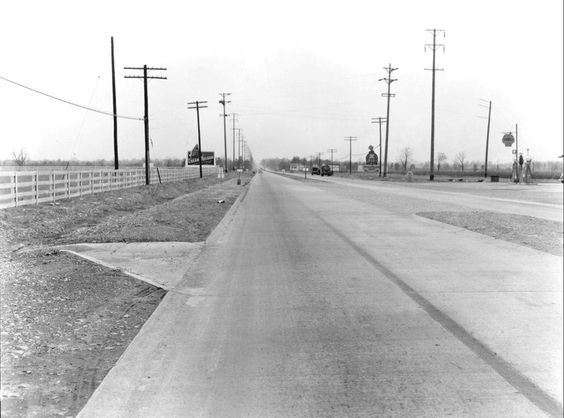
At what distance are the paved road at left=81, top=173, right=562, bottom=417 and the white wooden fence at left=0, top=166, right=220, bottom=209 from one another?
10196 millimetres

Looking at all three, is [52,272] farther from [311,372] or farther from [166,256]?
[311,372]

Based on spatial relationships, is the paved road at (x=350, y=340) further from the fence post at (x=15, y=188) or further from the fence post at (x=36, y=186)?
the fence post at (x=36, y=186)

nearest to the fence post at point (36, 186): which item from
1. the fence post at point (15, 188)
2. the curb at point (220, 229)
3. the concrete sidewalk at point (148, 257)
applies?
the fence post at point (15, 188)

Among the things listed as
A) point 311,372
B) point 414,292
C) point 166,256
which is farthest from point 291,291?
point 166,256

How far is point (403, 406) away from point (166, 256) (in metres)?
6.86

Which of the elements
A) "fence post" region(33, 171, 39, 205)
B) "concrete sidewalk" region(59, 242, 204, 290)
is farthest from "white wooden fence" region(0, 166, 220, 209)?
"concrete sidewalk" region(59, 242, 204, 290)

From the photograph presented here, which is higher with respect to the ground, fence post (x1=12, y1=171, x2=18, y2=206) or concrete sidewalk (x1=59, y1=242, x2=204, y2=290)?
fence post (x1=12, y1=171, x2=18, y2=206)

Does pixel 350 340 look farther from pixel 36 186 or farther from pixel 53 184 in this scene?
pixel 53 184

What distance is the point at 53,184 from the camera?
21.9 meters

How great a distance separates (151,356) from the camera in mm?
4832

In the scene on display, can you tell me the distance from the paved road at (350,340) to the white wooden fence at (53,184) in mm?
10196

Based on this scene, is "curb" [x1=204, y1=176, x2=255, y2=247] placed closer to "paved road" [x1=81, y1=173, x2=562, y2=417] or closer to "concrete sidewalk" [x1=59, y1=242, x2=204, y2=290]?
"concrete sidewalk" [x1=59, y1=242, x2=204, y2=290]

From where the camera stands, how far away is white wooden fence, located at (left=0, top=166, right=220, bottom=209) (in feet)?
56.2

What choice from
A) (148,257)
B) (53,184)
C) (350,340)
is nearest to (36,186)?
(53,184)
